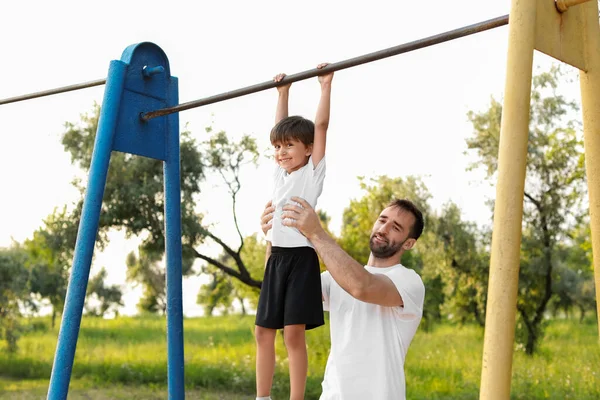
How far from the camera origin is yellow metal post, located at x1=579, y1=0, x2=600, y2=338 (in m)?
2.64

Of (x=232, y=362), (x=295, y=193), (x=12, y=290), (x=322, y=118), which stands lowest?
(x=232, y=362)

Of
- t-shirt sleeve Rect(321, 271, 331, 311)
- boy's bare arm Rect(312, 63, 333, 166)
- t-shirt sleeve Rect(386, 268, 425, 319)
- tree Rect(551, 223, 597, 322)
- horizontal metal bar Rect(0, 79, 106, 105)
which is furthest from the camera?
tree Rect(551, 223, 597, 322)

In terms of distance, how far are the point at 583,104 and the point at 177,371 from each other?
7.50 ft

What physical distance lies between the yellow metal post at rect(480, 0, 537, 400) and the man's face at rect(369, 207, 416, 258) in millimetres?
704

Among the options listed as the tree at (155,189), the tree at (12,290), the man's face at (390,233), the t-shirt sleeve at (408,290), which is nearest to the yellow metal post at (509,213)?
the t-shirt sleeve at (408,290)

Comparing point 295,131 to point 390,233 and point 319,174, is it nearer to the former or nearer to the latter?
point 319,174

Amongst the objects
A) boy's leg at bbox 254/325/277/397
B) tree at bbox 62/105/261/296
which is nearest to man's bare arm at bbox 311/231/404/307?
boy's leg at bbox 254/325/277/397

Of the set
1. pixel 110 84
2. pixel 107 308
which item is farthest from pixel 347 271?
pixel 107 308

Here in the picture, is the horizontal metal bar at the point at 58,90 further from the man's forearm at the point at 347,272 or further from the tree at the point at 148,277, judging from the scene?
the tree at the point at 148,277

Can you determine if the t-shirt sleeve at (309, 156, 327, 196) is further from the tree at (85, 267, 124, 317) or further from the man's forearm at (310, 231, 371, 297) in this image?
the tree at (85, 267, 124, 317)

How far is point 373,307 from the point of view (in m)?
2.77

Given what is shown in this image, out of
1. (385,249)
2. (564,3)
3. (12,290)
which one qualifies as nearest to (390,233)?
(385,249)

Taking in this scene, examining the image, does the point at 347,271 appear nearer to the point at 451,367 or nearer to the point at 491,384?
the point at 491,384

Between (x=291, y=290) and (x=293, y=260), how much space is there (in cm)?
13
